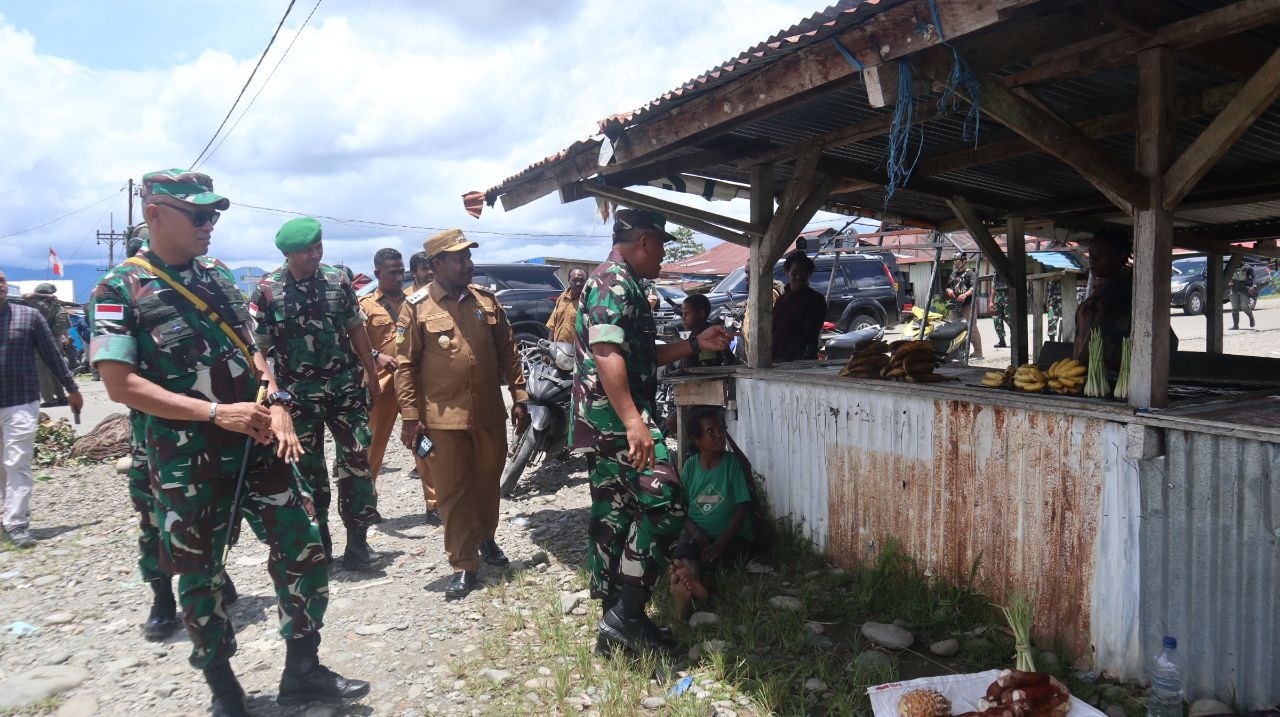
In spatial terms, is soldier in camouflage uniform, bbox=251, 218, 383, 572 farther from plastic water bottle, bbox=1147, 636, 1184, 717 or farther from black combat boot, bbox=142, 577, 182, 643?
plastic water bottle, bbox=1147, 636, 1184, 717

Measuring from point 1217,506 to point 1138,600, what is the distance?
485 millimetres

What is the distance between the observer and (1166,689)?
2.62 meters

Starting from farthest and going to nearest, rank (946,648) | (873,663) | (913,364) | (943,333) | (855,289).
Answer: (855,289)
(943,333)
(913,364)
(946,648)
(873,663)

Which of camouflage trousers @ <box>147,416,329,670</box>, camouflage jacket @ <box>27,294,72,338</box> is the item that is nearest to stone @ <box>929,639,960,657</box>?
camouflage trousers @ <box>147,416,329,670</box>

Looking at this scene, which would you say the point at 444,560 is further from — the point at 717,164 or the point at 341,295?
the point at 717,164

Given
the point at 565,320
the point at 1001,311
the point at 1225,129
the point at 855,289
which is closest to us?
the point at 1225,129

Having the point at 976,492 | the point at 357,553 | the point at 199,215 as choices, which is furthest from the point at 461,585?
the point at 976,492

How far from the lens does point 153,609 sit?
13.1 ft

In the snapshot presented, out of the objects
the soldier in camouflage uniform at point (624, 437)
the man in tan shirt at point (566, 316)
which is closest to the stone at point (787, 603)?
the soldier in camouflage uniform at point (624, 437)

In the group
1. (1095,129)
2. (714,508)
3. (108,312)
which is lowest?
(714,508)

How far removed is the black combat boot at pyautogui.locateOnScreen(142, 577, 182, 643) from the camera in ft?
13.0

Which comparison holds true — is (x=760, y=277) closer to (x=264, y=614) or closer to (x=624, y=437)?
(x=624, y=437)

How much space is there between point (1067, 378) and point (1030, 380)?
158mm

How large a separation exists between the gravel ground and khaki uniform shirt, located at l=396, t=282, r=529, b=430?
1.06m
